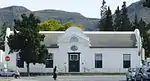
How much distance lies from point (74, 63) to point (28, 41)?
40.9ft

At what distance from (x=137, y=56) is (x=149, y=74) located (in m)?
41.3

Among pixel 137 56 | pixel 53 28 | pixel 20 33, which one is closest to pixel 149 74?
pixel 20 33

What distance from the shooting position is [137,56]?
82.5 m

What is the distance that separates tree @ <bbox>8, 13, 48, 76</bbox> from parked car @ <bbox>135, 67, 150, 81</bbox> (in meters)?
29.7

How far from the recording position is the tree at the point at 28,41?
72500mm

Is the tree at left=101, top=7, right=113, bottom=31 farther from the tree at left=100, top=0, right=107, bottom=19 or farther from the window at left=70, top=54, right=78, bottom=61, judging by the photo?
the window at left=70, top=54, right=78, bottom=61

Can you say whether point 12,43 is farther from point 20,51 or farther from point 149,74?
point 149,74

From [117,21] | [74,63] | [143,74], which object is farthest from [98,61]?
[117,21]

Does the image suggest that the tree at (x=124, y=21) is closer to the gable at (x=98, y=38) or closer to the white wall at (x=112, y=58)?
the gable at (x=98, y=38)

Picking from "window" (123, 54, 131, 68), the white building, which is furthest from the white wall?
"window" (123, 54, 131, 68)

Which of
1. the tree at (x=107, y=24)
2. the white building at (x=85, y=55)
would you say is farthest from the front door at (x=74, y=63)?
the tree at (x=107, y=24)

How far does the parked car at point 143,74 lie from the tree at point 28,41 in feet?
97.5

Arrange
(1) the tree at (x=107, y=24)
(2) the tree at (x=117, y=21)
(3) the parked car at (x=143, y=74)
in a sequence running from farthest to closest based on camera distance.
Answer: (1) the tree at (x=107, y=24) < (2) the tree at (x=117, y=21) < (3) the parked car at (x=143, y=74)

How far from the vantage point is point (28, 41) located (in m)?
73.1
